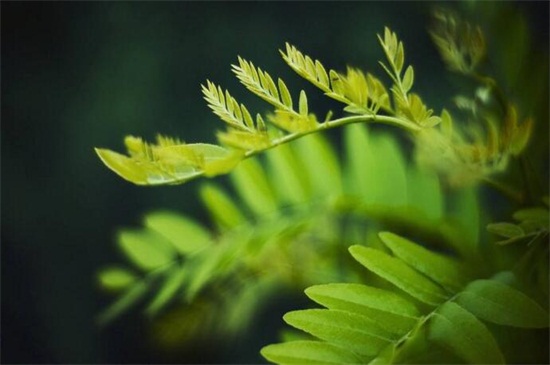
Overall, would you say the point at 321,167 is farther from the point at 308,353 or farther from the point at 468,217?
the point at 308,353

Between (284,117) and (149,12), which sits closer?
(284,117)

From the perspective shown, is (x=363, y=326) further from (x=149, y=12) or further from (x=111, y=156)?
(x=149, y=12)

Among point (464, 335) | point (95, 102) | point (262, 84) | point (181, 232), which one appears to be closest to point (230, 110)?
point (262, 84)

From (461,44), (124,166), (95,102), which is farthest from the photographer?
(95,102)

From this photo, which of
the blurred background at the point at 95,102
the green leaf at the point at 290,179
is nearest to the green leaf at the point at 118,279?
the green leaf at the point at 290,179

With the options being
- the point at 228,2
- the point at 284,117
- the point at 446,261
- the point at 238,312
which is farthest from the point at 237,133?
the point at 228,2

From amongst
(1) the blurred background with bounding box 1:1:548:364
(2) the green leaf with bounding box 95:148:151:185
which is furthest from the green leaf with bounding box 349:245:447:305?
(1) the blurred background with bounding box 1:1:548:364
